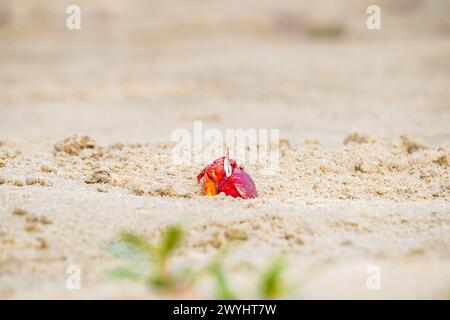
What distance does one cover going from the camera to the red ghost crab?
3.18 m

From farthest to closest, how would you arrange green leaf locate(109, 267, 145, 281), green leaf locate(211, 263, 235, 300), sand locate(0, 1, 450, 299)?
sand locate(0, 1, 450, 299) → green leaf locate(109, 267, 145, 281) → green leaf locate(211, 263, 235, 300)

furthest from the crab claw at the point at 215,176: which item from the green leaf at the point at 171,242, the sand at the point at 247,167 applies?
the green leaf at the point at 171,242

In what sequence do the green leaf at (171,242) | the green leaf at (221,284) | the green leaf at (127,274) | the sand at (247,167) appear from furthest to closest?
1. the sand at (247,167)
2. the green leaf at (171,242)
3. the green leaf at (127,274)
4. the green leaf at (221,284)

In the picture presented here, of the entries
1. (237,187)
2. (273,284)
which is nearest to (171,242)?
(273,284)

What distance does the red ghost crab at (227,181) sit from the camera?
125 inches

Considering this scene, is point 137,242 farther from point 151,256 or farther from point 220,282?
point 220,282

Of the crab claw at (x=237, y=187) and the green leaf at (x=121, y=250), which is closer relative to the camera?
the green leaf at (x=121, y=250)

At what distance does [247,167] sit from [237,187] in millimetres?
615

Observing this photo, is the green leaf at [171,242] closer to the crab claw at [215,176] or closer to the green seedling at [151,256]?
the green seedling at [151,256]

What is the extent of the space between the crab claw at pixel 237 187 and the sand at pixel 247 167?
85 millimetres

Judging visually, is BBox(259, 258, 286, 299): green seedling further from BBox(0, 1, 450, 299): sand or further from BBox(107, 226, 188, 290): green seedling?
BBox(107, 226, 188, 290): green seedling

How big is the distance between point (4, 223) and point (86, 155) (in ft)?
4.12

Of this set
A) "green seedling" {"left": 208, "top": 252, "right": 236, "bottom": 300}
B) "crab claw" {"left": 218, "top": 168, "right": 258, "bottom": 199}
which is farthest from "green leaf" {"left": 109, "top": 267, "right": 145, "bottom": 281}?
"crab claw" {"left": 218, "top": 168, "right": 258, "bottom": 199}

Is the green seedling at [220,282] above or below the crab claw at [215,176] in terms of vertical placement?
below
